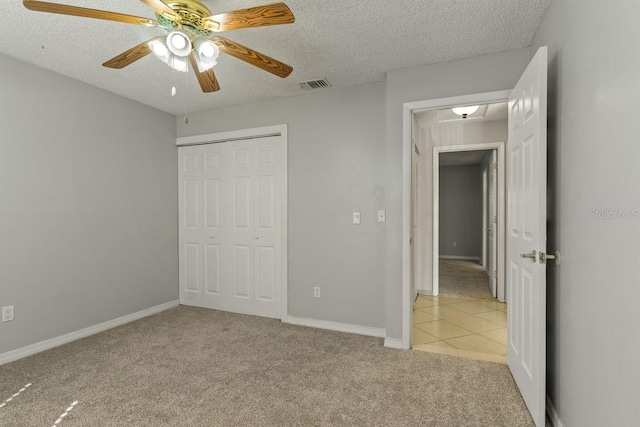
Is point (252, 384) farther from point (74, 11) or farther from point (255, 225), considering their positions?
point (74, 11)

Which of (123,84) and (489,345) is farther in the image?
(123,84)

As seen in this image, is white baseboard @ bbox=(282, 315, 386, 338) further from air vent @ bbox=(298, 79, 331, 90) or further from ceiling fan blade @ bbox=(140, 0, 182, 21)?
ceiling fan blade @ bbox=(140, 0, 182, 21)

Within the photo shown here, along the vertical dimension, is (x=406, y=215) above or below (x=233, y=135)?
below

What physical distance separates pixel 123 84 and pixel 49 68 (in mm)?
562

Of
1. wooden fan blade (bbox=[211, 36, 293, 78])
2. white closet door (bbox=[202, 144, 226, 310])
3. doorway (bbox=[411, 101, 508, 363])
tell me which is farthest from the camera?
white closet door (bbox=[202, 144, 226, 310])

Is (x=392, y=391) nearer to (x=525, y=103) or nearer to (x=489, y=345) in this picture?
(x=489, y=345)

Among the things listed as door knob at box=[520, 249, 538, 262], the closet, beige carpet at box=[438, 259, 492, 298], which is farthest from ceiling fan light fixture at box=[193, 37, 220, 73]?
beige carpet at box=[438, 259, 492, 298]

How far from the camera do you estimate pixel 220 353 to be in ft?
9.29

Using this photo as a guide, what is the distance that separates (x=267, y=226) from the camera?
3.85 m

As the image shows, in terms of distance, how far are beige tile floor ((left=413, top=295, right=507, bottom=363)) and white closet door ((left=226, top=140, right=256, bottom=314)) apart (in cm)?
198

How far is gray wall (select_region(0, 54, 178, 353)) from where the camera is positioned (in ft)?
9.01

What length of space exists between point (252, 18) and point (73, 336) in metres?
3.25

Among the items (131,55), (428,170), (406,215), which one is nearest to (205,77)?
(131,55)

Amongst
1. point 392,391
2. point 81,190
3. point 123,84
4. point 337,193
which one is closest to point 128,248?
point 81,190
